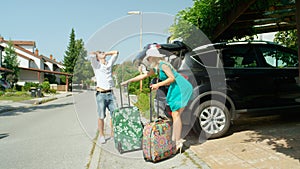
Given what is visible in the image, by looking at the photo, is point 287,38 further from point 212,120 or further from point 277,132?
point 212,120

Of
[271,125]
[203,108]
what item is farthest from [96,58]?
[271,125]

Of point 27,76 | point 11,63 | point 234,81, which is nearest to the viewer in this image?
point 234,81

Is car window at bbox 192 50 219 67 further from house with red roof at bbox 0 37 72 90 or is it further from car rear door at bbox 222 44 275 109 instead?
house with red roof at bbox 0 37 72 90

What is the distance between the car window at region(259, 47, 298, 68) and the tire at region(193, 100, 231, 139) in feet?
5.06

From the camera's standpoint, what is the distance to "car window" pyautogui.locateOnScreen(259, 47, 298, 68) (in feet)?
17.5

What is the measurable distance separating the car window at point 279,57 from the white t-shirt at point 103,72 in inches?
129

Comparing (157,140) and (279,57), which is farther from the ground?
(279,57)

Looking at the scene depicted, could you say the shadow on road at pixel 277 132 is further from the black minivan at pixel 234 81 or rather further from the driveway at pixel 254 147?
the black minivan at pixel 234 81

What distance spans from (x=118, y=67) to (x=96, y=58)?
2.04 ft

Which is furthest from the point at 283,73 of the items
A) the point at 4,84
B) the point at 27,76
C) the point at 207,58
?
the point at 27,76

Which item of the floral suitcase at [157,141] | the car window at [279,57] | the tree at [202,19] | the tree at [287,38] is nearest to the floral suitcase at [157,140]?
the floral suitcase at [157,141]

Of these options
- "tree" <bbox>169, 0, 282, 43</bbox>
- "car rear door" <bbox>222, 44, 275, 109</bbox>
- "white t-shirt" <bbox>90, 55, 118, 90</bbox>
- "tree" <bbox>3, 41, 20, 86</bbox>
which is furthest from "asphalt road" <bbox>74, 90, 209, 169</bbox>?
"tree" <bbox>3, 41, 20, 86</bbox>

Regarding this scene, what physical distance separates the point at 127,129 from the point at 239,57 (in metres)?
2.79

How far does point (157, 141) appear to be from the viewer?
3.72 metres
